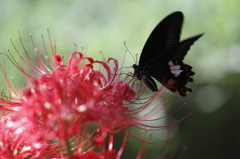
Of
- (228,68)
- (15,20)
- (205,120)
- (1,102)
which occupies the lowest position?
(205,120)

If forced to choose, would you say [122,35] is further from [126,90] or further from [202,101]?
[126,90]

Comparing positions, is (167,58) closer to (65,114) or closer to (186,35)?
(65,114)

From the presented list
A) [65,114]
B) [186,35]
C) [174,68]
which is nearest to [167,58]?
[174,68]

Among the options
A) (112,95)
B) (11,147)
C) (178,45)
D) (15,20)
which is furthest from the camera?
(15,20)

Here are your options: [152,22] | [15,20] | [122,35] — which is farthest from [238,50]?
[15,20]

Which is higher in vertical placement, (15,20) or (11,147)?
(15,20)

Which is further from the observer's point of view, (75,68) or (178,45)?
(178,45)

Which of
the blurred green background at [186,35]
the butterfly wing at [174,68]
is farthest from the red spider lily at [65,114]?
the blurred green background at [186,35]

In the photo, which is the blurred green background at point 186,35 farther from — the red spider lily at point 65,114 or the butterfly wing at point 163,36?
the red spider lily at point 65,114
